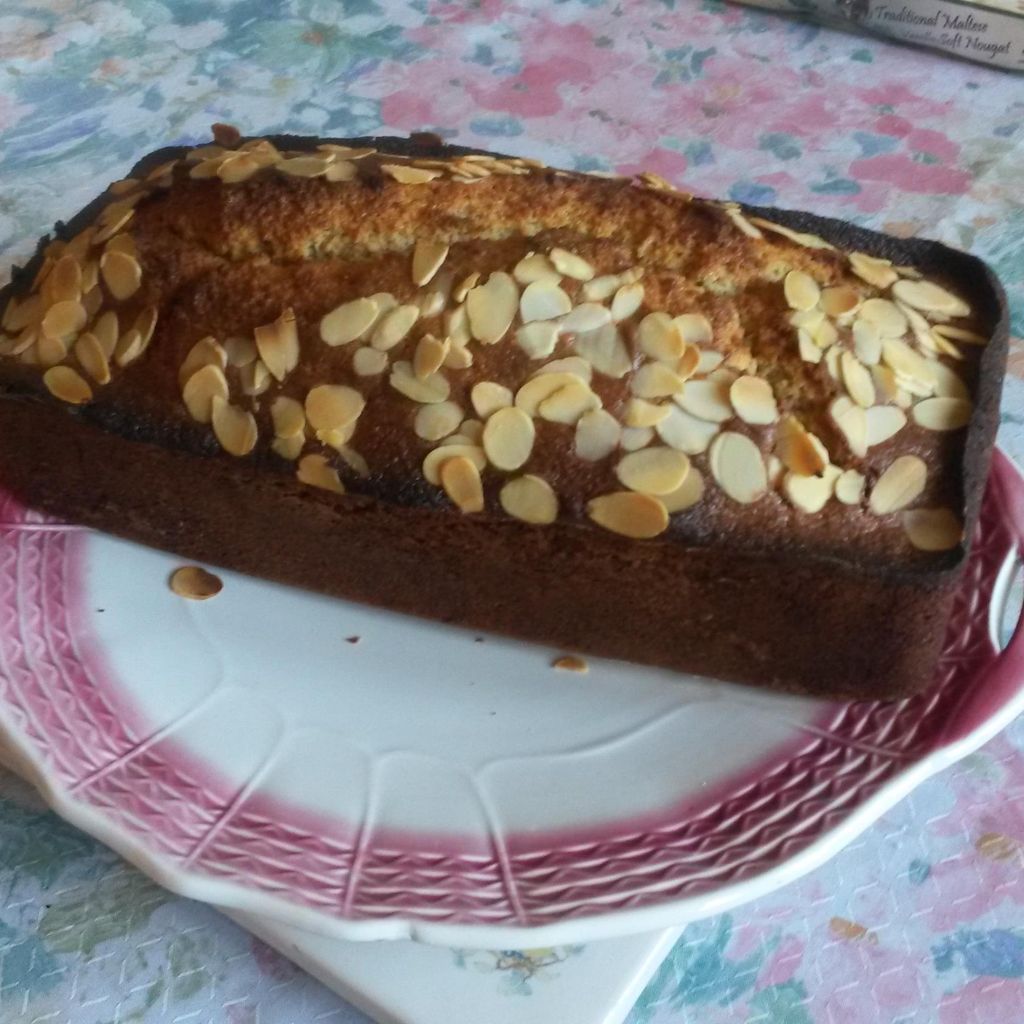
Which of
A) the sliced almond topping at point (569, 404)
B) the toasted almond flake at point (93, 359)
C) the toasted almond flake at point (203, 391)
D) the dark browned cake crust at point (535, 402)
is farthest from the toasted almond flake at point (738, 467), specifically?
the toasted almond flake at point (93, 359)

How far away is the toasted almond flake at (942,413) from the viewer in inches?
33.5

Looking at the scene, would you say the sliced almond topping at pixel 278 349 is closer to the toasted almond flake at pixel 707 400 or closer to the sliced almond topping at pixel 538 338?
the sliced almond topping at pixel 538 338

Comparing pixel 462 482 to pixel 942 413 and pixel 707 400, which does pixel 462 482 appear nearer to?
pixel 707 400

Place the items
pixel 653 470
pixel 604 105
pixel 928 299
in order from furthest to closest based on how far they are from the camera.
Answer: pixel 604 105 < pixel 928 299 < pixel 653 470

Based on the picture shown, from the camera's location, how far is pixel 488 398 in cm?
84

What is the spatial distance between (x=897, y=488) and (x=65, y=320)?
0.72m

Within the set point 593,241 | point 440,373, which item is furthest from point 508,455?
point 593,241

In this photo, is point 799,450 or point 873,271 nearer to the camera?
point 799,450

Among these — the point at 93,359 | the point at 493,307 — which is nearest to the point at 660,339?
the point at 493,307

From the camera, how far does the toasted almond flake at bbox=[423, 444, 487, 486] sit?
0.83 metres

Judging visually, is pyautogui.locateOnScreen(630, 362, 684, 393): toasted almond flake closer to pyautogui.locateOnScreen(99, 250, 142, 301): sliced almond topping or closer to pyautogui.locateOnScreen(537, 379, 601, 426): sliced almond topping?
pyautogui.locateOnScreen(537, 379, 601, 426): sliced almond topping

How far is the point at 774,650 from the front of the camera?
91 cm

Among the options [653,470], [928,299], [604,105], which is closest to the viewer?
[653,470]

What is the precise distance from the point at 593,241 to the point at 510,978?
23.7 inches
